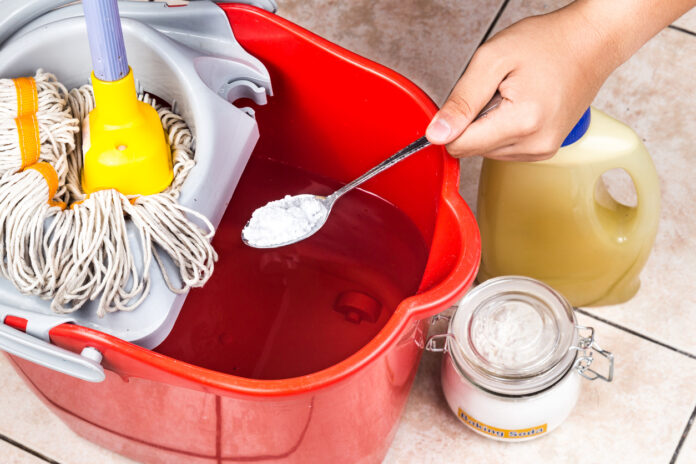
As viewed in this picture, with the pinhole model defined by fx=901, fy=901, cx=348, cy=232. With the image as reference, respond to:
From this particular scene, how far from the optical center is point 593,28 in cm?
82

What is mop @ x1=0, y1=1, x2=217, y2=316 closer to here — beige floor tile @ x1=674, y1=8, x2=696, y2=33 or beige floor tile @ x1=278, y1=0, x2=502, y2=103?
beige floor tile @ x1=278, y1=0, x2=502, y2=103

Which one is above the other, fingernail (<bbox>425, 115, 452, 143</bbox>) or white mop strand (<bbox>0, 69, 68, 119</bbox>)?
fingernail (<bbox>425, 115, 452, 143</bbox>)

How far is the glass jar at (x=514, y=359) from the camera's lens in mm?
864

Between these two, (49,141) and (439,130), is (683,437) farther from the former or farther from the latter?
(49,141)

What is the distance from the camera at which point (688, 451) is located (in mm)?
971

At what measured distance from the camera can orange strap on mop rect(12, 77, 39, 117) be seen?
81cm

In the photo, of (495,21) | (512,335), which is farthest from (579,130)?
(495,21)

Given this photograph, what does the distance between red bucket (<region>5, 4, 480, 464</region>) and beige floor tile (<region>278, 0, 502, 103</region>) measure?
0.28 metres

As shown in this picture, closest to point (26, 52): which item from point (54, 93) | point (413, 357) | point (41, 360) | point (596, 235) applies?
point (54, 93)

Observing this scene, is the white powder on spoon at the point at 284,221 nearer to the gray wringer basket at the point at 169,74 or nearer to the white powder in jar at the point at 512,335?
the gray wringer basket at the point at 169,74

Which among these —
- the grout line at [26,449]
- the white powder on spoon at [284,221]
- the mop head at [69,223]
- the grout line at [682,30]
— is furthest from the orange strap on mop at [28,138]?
the grout line at [682,30]

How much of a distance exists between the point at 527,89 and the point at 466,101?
0.05m

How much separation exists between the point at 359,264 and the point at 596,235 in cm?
26

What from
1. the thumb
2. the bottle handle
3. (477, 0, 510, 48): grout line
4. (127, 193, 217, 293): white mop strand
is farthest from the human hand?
(477, 0, 510, 48): grout line
